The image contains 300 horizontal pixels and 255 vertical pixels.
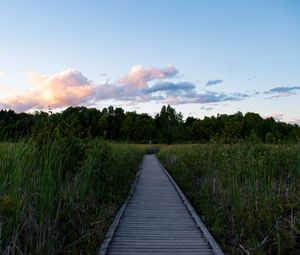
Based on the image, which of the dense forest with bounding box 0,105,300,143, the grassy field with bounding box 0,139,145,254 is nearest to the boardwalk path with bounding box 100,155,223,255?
the grassy field with bounding box 0,139,145,254

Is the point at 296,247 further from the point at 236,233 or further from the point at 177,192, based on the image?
the point at 177,192

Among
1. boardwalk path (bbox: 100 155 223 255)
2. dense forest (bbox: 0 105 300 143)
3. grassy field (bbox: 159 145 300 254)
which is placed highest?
dense forest (bbox: 0 105 300 143)

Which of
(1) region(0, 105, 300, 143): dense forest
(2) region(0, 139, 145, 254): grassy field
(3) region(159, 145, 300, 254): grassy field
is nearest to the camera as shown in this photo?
(2) region(0, 139, 145, 254): grassy field

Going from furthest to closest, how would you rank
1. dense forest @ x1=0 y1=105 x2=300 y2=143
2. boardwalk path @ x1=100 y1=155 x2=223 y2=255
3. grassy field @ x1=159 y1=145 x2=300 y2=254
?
dense forest @ x1=0 y1=105 x2=300 y2=143, boardwalk path @ x1=100 y1=155 x2=223 y2=255, grassy field @ x1=159 y1=145 x2=300 y2=254

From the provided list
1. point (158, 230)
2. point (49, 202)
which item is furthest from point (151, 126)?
point (49, 202)

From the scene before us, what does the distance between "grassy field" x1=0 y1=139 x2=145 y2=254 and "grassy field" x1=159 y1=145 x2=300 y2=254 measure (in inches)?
77.9

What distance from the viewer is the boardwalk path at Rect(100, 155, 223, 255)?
549 centimetres

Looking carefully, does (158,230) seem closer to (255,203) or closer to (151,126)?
(255,203)

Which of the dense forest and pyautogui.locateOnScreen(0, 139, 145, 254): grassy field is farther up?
the dense forest

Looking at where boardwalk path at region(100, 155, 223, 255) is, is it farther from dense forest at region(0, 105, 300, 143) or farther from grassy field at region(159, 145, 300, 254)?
dense forest at region(0, 105, 300, 143)

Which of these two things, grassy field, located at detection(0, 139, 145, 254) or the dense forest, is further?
the dense forest

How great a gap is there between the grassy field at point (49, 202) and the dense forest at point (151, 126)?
743mm

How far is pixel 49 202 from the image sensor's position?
16.0 ft

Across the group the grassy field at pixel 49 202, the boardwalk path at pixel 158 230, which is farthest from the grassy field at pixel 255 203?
the grassy field at pixel 49 202
